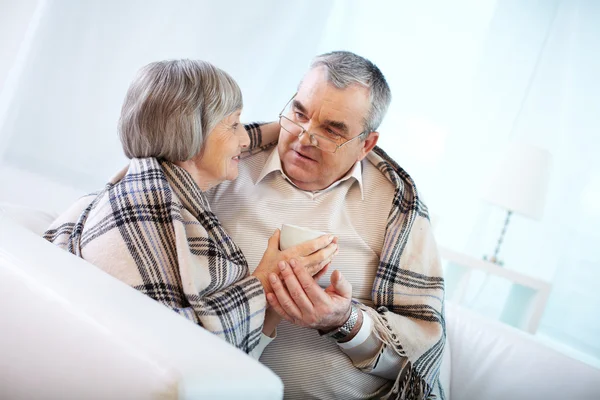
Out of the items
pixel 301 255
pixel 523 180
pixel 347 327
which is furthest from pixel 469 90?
pixel 301 255

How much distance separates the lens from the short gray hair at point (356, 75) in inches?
71.0

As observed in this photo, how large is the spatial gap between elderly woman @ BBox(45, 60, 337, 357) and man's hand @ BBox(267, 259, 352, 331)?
0.08 ft

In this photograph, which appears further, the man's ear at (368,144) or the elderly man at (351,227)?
the man's ear at (368,144)

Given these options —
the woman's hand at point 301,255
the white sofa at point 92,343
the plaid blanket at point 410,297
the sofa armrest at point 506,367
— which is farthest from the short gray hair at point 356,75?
the white sofa at point 92,343

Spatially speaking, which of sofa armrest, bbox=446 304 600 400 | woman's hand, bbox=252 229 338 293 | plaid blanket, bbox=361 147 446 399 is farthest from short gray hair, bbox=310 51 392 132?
sofa armrest, bbox=446 304 600 400

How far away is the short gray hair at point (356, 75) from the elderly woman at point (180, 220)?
450 mm

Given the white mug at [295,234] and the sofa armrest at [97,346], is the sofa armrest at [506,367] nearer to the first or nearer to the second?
the white mug at [295,234]

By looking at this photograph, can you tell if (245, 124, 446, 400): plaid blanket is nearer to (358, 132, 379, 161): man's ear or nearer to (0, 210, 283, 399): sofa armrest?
(358, 132, 379, 161): man's ear

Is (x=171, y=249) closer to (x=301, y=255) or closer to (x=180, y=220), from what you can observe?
(x=180, y=220)

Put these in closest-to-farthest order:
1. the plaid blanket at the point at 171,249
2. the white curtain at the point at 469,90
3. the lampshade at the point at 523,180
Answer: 1. the plaid blanket at the point at 171,249
2. the lampshade at the point at 523,180
3. the white curtain at the point at 469,90

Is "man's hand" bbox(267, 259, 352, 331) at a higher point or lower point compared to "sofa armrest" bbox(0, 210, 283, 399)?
lower

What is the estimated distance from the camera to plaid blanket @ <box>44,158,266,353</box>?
118 cm

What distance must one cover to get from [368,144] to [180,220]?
2.95 feet

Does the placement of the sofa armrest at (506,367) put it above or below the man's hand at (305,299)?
below
